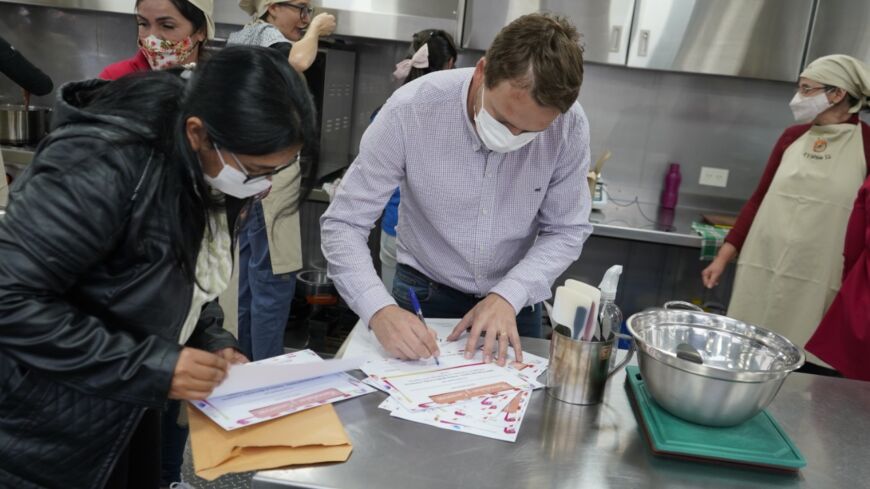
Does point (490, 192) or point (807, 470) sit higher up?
point (490, 192)

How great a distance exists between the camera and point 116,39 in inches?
145

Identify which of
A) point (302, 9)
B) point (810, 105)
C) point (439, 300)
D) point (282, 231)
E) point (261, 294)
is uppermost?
point (302, 9)

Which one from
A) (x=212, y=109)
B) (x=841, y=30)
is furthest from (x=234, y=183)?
(x=841, y=30)

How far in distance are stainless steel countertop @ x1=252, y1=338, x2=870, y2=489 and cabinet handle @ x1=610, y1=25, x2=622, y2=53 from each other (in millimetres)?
2134

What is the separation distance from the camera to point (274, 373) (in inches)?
43.3

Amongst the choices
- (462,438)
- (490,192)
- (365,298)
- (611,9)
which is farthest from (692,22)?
(462,438)

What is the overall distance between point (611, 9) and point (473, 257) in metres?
1.88

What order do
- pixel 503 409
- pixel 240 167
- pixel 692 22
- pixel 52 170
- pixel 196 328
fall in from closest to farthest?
pixel 52 170
pixel 240 167
pixel 503 409
pixel 196 328
pixel 692 22

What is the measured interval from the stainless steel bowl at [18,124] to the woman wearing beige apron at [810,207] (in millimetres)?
3152

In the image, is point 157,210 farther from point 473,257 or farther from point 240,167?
point 473,257

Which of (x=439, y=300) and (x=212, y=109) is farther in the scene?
(x=439, y=300)

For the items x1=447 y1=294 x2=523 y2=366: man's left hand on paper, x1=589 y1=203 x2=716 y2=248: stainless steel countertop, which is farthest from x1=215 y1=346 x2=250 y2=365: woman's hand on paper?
x1=589 y1=203 x2=716 y2=248: stainless steel countertop

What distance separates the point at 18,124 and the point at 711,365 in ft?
10.9

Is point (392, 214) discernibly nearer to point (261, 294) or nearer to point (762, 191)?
point (261, 294)
